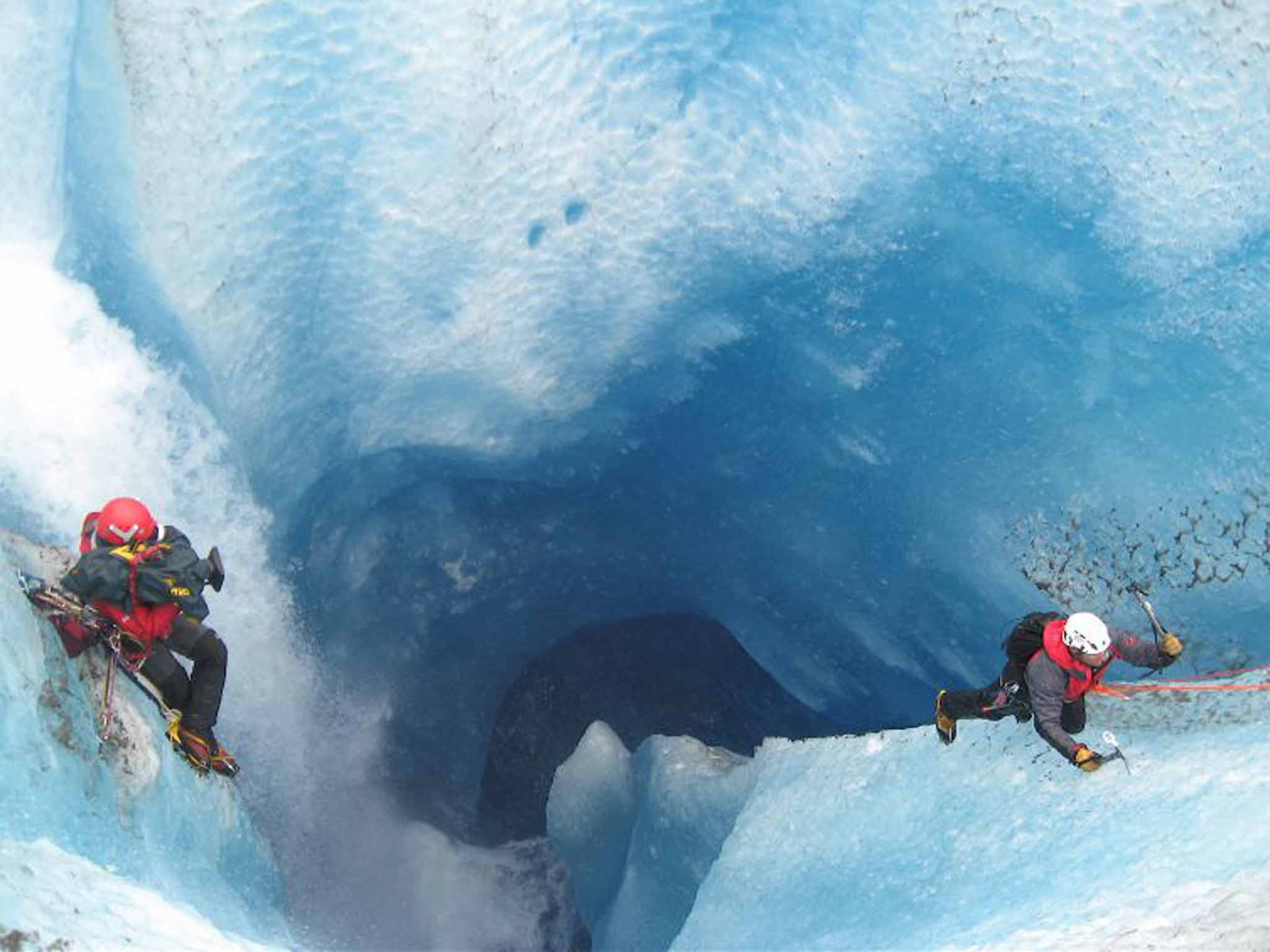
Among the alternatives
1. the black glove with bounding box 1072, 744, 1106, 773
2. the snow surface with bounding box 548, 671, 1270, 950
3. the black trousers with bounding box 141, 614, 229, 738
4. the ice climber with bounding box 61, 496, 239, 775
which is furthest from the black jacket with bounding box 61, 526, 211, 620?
the black glove with bounding box 1072, 744, 1106, 773

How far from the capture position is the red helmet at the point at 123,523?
348 cm

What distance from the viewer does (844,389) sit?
5.05 m

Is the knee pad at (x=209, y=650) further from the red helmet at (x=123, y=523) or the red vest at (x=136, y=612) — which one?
the red helmet at (x=123, y=523)

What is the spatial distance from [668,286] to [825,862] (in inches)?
101

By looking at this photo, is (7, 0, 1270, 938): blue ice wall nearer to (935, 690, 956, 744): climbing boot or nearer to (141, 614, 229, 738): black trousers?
(935, 690, 956, 744): climbing boot

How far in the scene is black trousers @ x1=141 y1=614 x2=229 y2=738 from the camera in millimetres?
3895

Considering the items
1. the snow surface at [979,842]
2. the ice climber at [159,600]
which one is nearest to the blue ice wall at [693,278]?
the snow surface at [979,842]

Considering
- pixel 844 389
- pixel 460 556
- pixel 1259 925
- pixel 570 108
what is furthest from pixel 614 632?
pixel 1259 925

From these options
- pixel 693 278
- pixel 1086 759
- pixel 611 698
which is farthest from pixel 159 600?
pixel 611 698

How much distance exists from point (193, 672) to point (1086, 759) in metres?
3.14

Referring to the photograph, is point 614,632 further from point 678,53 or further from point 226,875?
point 678,53

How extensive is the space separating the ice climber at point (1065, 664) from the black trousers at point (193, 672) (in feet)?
9.43

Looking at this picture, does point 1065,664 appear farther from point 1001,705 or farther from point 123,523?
point 123,523

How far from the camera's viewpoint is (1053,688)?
3586mm
